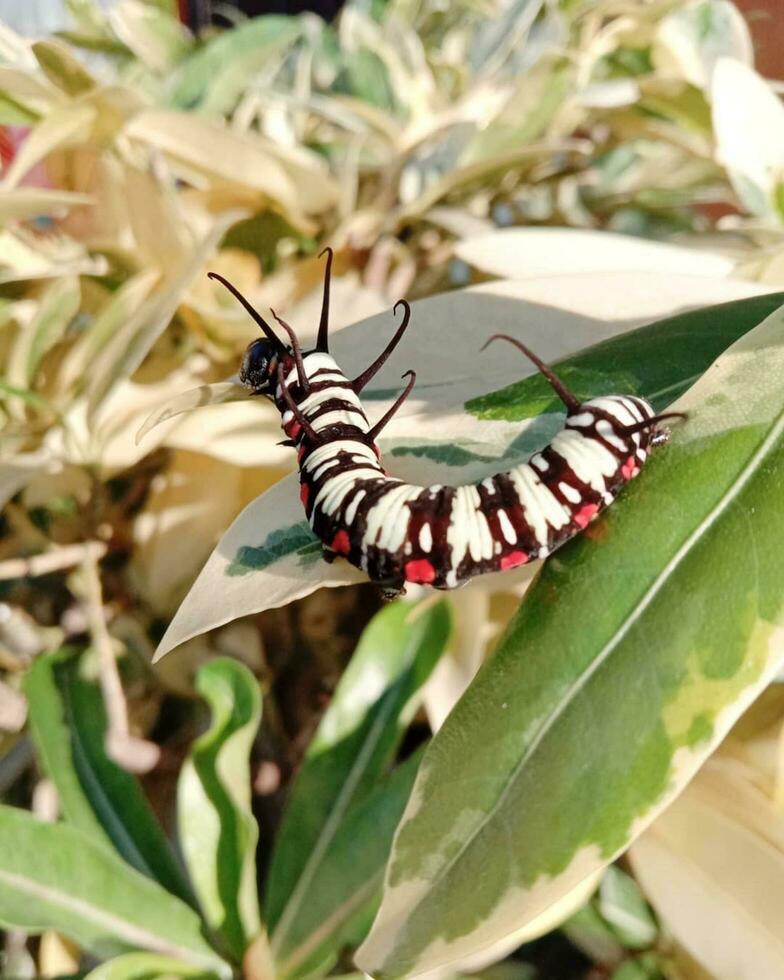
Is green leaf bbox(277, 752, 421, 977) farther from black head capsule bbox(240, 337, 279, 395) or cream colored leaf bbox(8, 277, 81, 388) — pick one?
cream colored leaf bbox(8, 277, 81, 388)

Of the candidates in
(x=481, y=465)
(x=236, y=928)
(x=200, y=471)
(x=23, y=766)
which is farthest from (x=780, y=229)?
(x=23, y=766)

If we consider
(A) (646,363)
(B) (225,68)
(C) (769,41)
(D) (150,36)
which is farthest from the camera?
(C) (769,41)

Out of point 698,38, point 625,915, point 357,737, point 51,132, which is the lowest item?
point 625,915

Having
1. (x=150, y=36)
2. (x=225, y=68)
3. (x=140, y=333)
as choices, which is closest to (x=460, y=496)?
(x=140, y=333)

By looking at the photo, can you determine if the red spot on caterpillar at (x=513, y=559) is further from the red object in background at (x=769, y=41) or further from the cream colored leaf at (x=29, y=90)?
the red object in background at (x=769, y=41)

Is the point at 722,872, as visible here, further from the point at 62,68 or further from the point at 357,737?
the point at 62,68

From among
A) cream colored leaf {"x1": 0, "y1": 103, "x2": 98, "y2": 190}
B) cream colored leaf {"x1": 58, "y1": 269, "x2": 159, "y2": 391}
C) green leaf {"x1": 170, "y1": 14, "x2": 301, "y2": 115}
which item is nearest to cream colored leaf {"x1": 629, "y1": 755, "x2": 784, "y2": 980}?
cream colored leaf {"x1": 58, "y1": 269, "x2": 159, "y2": 391}
